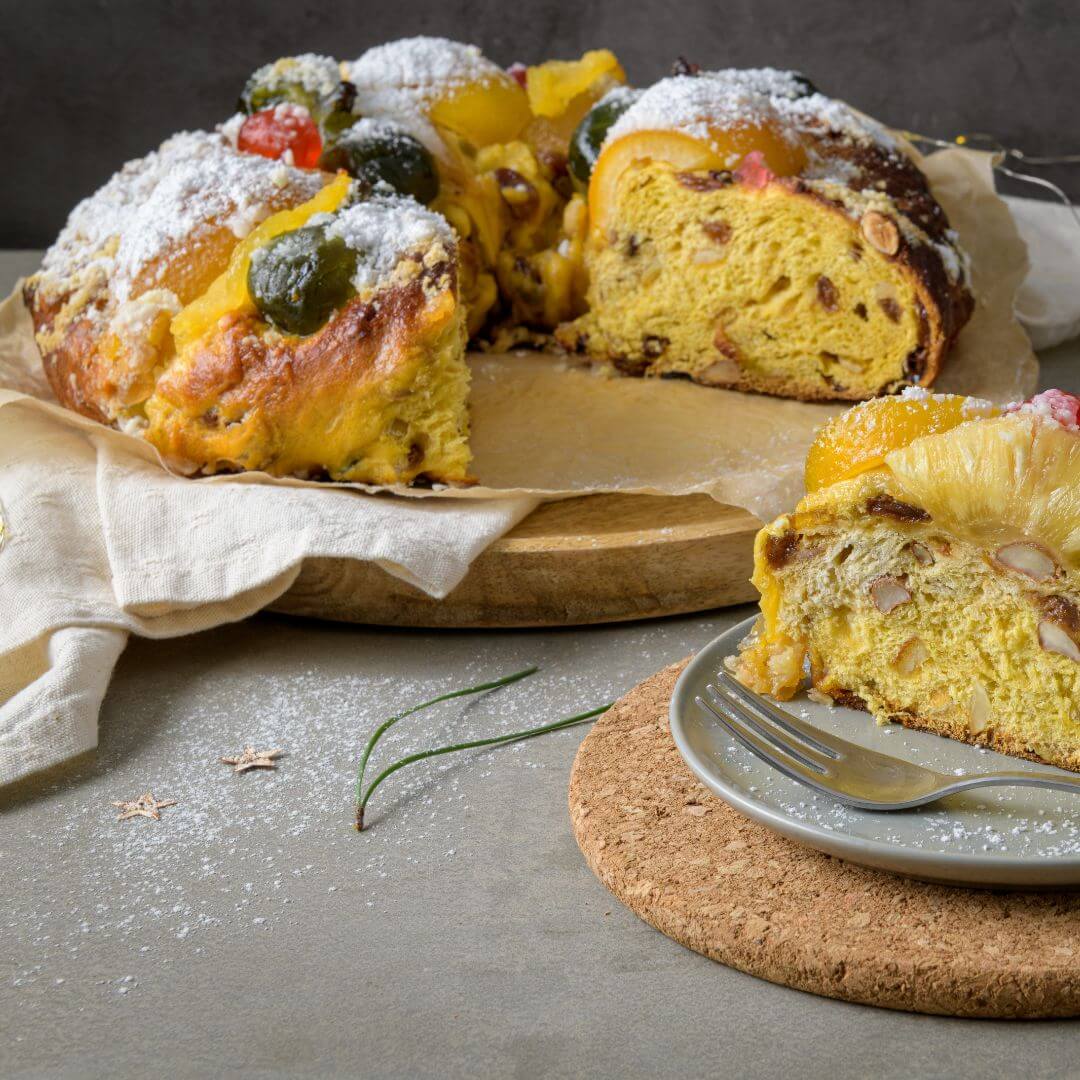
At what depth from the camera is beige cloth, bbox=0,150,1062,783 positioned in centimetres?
240

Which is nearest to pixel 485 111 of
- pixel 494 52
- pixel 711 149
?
pixel 711 149

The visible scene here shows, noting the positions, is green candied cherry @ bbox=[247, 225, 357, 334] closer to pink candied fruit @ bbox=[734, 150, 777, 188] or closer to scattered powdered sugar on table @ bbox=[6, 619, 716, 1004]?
scattered powdered sugar on table @ bbox=[6, 619, 716, 1004]

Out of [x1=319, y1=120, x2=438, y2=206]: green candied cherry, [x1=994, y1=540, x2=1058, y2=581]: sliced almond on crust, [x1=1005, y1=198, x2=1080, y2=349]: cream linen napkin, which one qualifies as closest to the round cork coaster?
[x1=994, y1=540, x2=1058, y2=581]: sliced almond on crust

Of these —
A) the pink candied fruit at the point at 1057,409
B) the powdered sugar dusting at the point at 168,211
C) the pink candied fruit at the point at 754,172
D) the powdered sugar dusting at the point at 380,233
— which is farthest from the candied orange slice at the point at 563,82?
the pink candied fruit at the point at 1057,409

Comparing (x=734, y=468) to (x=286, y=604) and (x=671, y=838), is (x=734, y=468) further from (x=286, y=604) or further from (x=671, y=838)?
(x=671, y=838)

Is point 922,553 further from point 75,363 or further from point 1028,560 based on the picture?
point 75,363

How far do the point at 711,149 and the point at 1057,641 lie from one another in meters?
1.72

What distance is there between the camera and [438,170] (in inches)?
134

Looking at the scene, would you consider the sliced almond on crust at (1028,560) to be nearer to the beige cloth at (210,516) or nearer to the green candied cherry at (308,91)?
the beige cloth at (210,516)

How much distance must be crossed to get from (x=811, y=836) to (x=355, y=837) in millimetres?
612

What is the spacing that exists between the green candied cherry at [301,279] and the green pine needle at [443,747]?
2.56 feet

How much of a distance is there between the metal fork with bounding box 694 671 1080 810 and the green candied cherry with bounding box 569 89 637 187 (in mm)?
1844

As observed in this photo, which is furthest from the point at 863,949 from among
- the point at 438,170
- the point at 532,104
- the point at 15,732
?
the point at 532,104

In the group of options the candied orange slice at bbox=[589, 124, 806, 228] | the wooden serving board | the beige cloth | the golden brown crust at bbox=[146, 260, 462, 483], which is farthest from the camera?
the candied orange slice at bbox=[589, 124, 806, 228]
